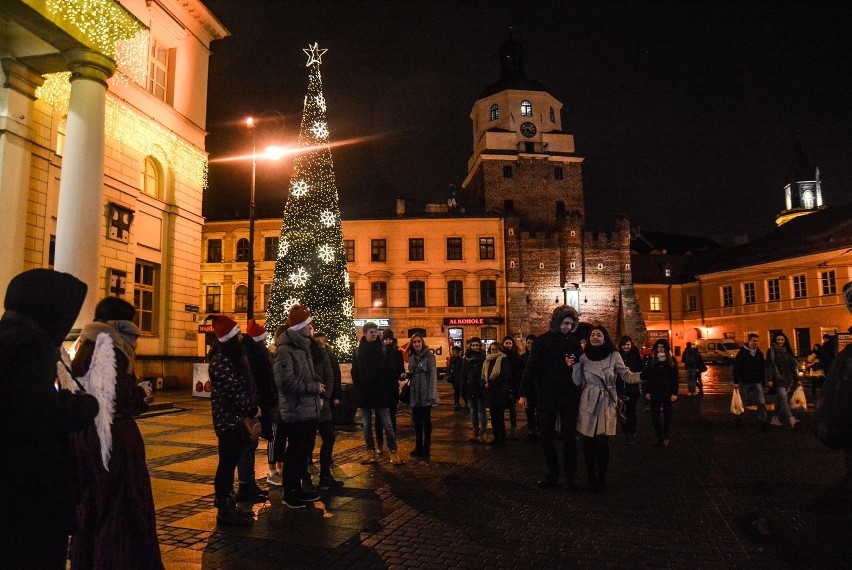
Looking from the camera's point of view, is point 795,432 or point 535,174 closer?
point 795,432

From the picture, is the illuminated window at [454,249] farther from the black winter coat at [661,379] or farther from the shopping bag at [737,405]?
the black winter coat at [661,379]

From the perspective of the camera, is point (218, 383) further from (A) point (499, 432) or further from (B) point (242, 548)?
(A) point (499, 432)

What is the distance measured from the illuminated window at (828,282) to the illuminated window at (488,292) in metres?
22.8

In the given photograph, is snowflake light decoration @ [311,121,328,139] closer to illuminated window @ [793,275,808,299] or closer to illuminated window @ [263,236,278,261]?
illuminated window @ [263,236,278,261]

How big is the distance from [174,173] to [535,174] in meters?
36.5

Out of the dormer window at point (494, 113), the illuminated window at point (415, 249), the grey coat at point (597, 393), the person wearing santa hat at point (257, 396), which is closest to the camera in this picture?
the person wearing santa hat at point (257, 396)

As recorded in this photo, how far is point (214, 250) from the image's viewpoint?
42219 millimetres

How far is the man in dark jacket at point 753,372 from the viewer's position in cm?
1204

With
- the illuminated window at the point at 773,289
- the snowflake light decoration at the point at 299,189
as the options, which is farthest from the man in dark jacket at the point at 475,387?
the illuminated window at the point at 773,289

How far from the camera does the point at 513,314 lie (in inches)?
1697

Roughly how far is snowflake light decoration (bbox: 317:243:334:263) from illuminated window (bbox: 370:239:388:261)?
28085 mm

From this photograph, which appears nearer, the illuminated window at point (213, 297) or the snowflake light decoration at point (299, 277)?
the snowflake light decoration at point (299, 277)

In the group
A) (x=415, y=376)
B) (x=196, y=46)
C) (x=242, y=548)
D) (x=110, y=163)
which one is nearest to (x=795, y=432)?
(x=415, y=376)

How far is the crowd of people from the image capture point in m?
2.37
